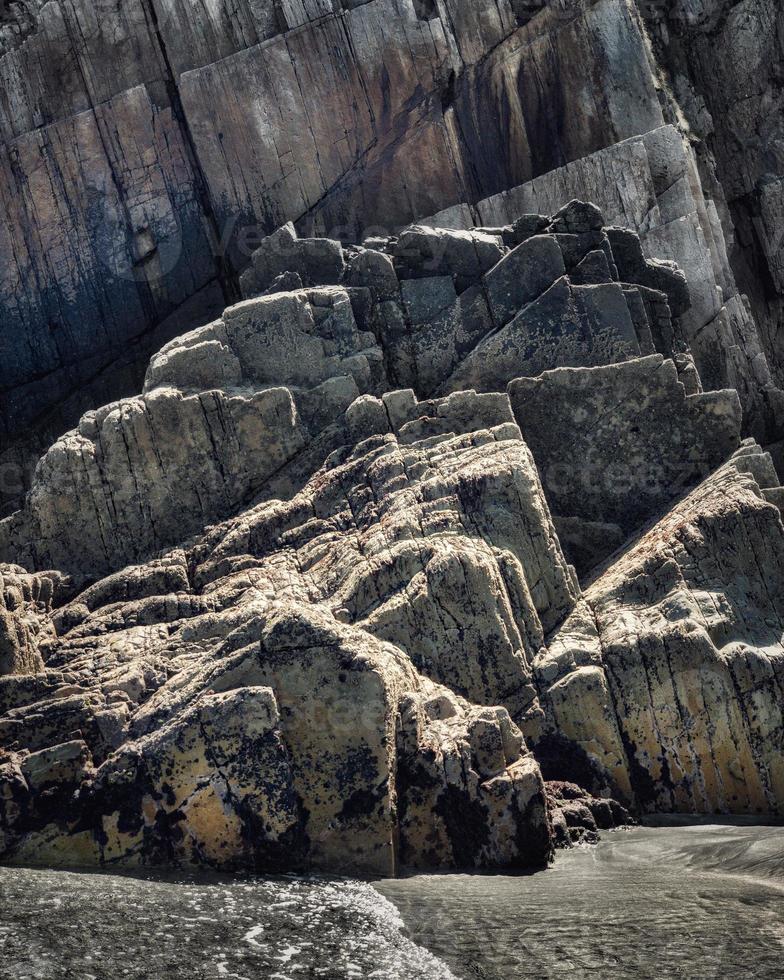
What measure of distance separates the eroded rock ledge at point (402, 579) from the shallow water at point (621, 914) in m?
0.77

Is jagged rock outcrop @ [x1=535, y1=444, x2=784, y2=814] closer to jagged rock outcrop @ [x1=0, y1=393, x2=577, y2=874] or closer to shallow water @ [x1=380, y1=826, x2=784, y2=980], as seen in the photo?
jagged rock outcrop @ [x1=0, y1=393, x2=577, y2=874]

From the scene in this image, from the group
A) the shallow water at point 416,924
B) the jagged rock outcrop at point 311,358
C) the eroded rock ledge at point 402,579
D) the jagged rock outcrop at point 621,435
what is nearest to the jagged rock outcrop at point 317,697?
the eroded rock ledge at point 402,579

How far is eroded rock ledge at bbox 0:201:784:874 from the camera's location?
12.6 meters

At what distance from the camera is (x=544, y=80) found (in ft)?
84.3

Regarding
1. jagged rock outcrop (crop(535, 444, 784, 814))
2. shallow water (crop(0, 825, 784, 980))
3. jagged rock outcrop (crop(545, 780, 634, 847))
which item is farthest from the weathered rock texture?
shallow water (crop(0, 825, 784, 980))

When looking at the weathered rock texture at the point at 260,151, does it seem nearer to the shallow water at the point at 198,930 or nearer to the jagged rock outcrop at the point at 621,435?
the jagged rock outcrop at the point at 621,435

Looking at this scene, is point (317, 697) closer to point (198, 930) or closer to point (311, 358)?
point (198, 930)

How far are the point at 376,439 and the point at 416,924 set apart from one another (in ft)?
26.7

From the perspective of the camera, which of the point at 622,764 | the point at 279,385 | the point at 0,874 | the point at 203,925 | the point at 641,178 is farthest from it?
the point at 641,178

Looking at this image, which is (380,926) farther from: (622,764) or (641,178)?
(641,178)

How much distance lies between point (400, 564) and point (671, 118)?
14854mm

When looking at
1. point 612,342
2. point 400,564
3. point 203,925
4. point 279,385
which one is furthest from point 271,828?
point 612,342

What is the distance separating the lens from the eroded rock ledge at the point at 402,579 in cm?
1262

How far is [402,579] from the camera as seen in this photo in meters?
15.0
